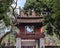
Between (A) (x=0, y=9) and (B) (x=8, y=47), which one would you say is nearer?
(A) (x=0, y=9)

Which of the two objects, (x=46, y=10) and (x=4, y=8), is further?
(x=46, y=10)

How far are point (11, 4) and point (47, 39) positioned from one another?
2185 centimetres

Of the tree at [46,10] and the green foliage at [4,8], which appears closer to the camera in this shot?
the green foliage at [4,8]

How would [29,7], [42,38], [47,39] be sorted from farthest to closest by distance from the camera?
[47,39], [42,38], [29,7]

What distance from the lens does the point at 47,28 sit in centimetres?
2512

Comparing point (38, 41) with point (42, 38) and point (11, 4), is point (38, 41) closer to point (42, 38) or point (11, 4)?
point (42, 38)

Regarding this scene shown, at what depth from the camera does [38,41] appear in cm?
3538

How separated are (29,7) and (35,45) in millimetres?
9836

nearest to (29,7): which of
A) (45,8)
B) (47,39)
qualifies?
(45,8)

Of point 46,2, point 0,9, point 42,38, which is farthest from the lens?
Answer: point 42,38

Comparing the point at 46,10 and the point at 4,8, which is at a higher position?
the point at 46,10

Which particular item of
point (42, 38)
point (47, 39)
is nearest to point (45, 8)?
point (42, 38)

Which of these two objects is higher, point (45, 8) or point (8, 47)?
point (45, 8)

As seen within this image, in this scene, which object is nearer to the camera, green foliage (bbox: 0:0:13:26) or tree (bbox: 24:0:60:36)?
green foliage (bbox: 0:0:13:26)
